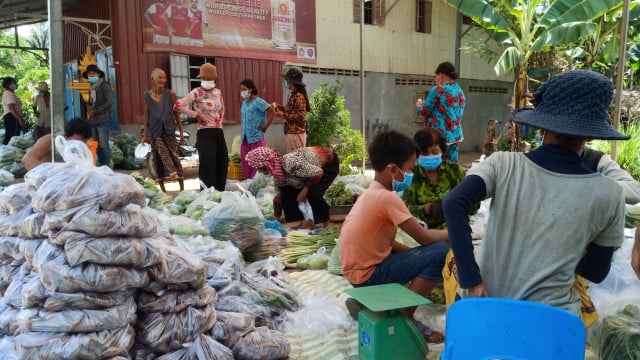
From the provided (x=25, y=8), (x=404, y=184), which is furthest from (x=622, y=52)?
(x=25, y=8)

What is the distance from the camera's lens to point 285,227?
5543 millimetres

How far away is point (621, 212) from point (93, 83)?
26.8ft

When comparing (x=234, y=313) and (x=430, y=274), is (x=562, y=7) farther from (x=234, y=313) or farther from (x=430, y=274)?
(x=234, y=313)

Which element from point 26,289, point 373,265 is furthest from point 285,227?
point 26,289

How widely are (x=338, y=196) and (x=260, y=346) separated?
3504 mm

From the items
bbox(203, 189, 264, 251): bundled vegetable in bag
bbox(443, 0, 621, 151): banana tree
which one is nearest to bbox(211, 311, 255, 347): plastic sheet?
bbox(203, 189, 264, 251): bundled vegetable in bag

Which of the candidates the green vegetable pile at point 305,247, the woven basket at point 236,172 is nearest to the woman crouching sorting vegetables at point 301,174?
the green vegetable pile at point 305,247

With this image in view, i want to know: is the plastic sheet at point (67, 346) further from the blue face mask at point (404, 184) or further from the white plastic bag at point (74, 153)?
the blue face mask at point (404, 184)

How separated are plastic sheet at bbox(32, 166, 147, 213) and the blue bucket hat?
181 cm

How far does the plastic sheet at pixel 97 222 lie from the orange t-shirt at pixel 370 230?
1162mm

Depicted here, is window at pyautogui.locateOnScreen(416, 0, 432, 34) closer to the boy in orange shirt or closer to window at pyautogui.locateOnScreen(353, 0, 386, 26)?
window at pyautogui.locateOnScreen(353, 0, 386, 26)

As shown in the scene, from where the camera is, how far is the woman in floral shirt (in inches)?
232

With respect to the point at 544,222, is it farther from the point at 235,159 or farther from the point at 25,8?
the point at 25,8

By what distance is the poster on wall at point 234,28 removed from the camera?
9805 millimetres
